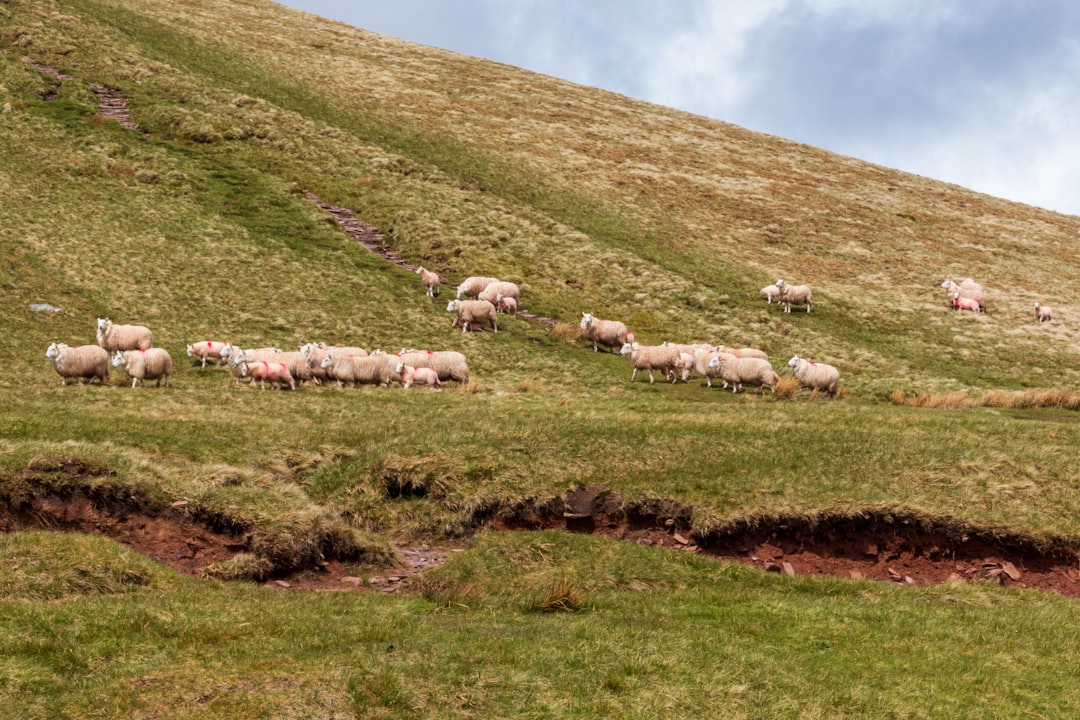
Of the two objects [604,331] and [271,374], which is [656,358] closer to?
[604,331]

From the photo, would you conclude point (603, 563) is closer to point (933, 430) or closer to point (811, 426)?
point (811, 426)

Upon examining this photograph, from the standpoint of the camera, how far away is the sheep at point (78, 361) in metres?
28.6

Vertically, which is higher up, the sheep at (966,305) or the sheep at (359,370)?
the sheep at (966,305)

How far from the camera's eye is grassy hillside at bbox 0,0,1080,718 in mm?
12852

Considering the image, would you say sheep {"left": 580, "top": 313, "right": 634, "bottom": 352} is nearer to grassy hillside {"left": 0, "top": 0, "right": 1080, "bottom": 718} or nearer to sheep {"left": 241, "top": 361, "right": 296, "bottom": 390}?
grassy hillside {"left": 0, "top": 0, "right": 1080, "bottom": 718}

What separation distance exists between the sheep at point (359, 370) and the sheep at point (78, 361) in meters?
7.12

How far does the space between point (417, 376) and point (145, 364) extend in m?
9.07

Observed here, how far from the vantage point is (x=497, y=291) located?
4628 centimetres

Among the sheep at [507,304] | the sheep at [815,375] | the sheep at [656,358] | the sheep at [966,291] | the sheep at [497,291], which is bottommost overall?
the sheep at [656,358]

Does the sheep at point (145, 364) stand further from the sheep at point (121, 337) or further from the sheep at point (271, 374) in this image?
the sheep at point (121, 337)

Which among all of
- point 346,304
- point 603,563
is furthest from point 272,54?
point 603,563

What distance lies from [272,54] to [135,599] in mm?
77437

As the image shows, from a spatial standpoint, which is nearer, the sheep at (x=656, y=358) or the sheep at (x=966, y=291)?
the sheep at (x=656, y=358)

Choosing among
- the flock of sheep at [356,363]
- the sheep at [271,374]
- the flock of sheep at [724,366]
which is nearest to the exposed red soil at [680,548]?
the flock of sheep at [356,363]
